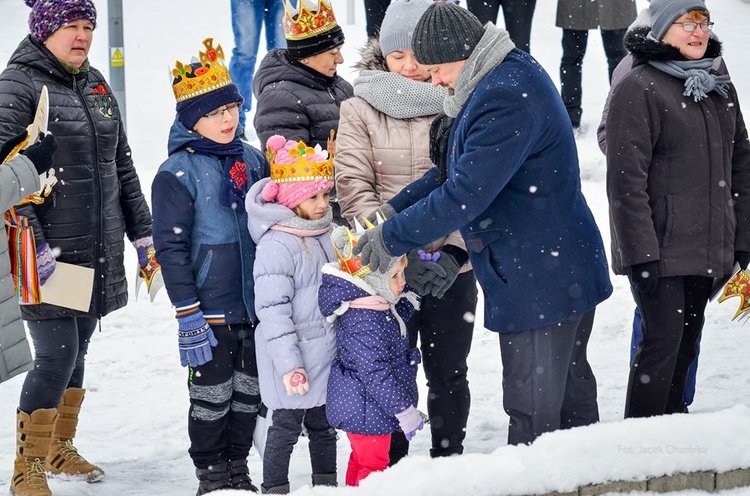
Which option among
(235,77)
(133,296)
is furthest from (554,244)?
(235,77)

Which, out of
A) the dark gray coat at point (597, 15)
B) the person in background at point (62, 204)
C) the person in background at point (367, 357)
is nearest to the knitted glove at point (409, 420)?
the person in background at point (367, 357)

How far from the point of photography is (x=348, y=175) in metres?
5.11

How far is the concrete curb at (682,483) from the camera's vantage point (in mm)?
4004

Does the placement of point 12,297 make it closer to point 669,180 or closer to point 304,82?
point 304,82

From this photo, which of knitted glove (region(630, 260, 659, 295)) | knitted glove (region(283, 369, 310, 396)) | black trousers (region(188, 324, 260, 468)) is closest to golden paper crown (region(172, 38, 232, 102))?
black trousers (region(188, 324, 260, 468))

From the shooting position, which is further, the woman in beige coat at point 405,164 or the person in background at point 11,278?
the woman in beige coat at point 405,164

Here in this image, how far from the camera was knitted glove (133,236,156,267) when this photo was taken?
5574mm

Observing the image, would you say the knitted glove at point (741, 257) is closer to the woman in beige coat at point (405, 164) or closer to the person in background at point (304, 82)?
the woman in beige coat at point (405, 164)

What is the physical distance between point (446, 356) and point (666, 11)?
177cm

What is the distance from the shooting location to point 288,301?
481 centimetres

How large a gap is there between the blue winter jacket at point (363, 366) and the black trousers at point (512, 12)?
5049 mm

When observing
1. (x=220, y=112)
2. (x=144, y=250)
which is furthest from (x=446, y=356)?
(x=144, y=250)

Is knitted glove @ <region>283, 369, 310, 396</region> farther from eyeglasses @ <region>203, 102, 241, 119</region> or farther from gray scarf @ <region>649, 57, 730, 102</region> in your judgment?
gray scarf @ <region>649, 57, 730, 102</region>

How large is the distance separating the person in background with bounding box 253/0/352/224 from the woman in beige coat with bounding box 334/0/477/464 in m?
0.29
